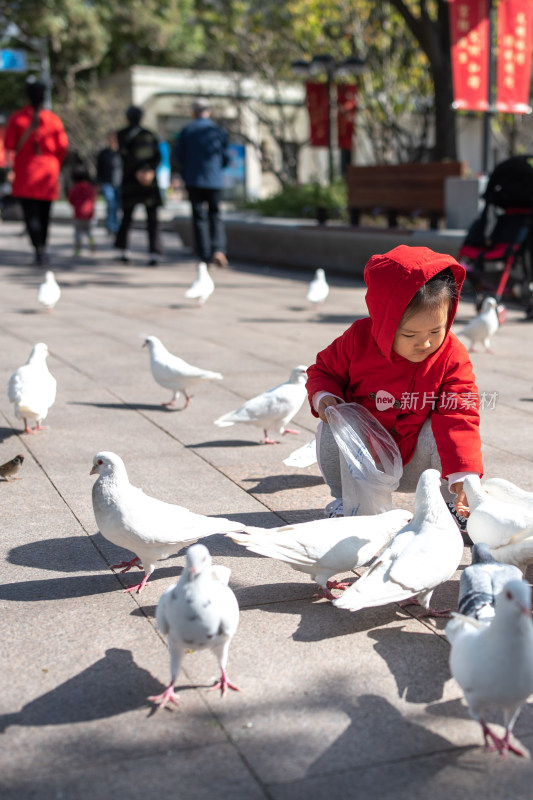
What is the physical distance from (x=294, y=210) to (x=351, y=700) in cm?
1705

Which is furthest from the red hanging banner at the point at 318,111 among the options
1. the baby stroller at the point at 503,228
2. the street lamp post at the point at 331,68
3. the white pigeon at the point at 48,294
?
the white pigeon at the point at 48,294

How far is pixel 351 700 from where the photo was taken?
8.04 feet

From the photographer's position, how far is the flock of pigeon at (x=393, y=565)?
7.13 ft

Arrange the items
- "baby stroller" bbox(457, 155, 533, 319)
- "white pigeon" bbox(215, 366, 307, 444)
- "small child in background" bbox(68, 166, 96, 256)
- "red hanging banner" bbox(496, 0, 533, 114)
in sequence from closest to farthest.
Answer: "white pigeon" bbox(215, 366, 307, 444), "baby stroller" bbox(457, 155, 533, 319), "red hanging banner" bbox(496, 0, 533, 114), "small child in background" bbox(68, 166, 96, 256)

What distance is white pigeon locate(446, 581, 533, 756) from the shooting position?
2137 millimetres

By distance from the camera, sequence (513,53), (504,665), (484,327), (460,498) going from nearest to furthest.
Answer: (504,665)
(460,498)
(484,327)
(513,53)

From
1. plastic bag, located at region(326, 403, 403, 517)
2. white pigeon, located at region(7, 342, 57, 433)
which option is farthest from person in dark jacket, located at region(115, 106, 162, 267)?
plastic bag, located at region(326, 403, 403, 517)

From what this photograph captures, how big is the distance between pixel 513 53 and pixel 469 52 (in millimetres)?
1028

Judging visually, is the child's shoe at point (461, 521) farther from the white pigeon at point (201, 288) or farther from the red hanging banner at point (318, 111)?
the red hanging banner at point (318, 111)

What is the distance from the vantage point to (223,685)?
8.16 feet

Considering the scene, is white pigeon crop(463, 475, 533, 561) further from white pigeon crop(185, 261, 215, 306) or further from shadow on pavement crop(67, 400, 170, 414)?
white pigeon crop(185, 261, 215, 306)

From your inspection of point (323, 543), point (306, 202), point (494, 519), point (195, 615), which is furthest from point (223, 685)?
point (306, 202)

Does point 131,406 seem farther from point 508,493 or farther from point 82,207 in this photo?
point 82,207

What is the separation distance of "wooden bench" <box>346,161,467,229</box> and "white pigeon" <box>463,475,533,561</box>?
33.6ft
